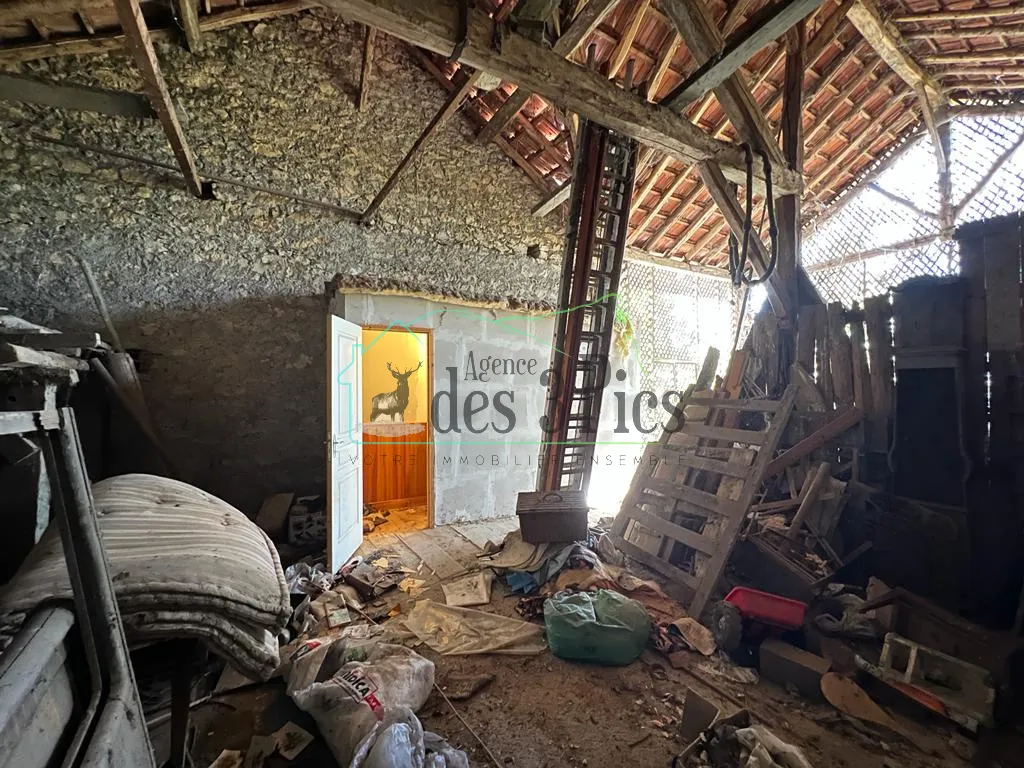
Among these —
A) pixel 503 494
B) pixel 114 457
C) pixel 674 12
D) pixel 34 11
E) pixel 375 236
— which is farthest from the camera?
pixel 503 494

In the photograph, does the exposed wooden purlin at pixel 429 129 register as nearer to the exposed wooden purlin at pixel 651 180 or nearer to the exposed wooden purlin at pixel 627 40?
the exposed wooden purlin at pixel 627 40

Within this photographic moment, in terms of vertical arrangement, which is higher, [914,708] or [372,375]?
[372,375]

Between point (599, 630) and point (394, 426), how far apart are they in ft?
14.5

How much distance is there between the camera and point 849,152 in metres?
7.57

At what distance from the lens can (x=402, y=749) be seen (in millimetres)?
1726

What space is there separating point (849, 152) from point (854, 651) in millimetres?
8426

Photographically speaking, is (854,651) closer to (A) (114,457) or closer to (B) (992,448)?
(B) (992,448)

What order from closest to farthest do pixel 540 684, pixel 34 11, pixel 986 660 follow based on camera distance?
1. pixel 986 660
2. pixel 540 684
3. pixel 34 11

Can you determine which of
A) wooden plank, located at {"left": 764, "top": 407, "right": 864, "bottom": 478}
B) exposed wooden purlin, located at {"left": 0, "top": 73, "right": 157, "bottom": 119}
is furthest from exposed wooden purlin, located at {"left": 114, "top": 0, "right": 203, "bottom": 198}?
wooden plank, located at {"left": 764, "top": 407, "right": 864, "bottom": 478}

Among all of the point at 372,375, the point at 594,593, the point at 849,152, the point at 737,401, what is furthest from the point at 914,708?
the point at 849,152

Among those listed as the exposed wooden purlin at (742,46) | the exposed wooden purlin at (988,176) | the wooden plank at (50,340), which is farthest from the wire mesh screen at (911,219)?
the wooden plank at (50,340)

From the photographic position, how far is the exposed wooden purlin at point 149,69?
7.84 feet

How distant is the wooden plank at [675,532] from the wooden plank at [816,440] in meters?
0.73

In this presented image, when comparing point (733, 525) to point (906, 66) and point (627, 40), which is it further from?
point (906, 66)
